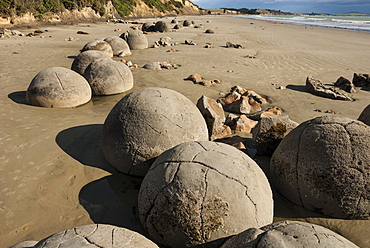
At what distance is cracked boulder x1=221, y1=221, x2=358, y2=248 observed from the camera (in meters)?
2.00

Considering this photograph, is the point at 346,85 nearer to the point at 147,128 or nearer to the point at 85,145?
the point at 147,128

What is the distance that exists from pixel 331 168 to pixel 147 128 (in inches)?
109

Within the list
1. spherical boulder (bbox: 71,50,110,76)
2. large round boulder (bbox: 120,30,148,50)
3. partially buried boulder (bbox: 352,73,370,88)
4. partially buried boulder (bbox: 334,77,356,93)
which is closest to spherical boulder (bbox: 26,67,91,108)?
spherical boulder (bbox: 71,50,110,76)

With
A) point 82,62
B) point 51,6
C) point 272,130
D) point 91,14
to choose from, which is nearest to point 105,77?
point 82,62

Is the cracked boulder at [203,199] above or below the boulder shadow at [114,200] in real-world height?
above

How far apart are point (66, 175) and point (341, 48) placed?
2210cm

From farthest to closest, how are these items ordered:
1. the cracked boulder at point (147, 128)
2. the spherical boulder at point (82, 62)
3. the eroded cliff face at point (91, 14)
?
the eroded cliff face at point (91, 14) → the spherical boulder at point (82, 62) → the cracked boulder at point (147, 128)

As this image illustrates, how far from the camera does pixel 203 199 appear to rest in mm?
2867

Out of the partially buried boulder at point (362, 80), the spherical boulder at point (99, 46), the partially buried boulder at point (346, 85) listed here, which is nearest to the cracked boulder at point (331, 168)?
the partially buried boulder at point (346, 85)

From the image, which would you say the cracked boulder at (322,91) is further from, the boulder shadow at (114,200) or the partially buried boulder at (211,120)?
the boulder shadow at (114,200)

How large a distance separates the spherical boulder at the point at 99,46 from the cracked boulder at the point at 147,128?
1017 cm

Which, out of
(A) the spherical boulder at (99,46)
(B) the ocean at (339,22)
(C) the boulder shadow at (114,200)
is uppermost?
(B) the ocean at (339,22)

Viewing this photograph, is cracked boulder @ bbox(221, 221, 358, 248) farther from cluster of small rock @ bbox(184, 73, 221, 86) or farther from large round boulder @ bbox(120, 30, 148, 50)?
large round boulder @ bbox(120, 30, 148, 50)

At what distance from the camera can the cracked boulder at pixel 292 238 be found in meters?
2.00
